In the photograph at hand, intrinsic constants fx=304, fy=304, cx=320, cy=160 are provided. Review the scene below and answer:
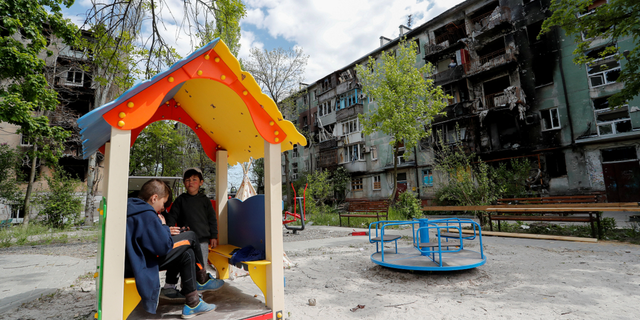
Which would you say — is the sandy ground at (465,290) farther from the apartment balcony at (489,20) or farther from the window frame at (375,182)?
the window frame at (375,182)

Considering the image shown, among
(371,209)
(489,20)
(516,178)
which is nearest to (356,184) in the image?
(516,178)

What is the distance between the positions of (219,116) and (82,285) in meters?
3.87

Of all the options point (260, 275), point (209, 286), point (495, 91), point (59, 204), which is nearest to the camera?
point (260, 275)

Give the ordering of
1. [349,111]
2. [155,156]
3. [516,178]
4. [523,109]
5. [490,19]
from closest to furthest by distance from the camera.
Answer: [516,178], [523,109], [490,19], [155,156], [349,111]

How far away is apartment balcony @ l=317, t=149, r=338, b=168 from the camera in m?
31.7

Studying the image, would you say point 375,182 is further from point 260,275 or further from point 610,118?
point 260,275

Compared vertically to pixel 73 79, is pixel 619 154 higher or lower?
lower

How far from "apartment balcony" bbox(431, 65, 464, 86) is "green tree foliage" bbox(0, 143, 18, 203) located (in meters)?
28.5

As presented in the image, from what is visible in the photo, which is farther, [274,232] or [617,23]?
[617,23]

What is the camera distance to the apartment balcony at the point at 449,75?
2294 cm

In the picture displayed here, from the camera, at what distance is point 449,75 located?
23.6 meters

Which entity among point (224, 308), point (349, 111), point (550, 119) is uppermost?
point (349, 111)

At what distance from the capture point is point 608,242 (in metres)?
7.89

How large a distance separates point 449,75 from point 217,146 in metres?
22.7
